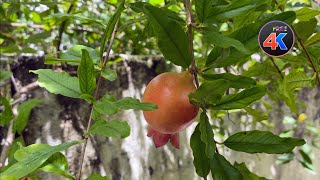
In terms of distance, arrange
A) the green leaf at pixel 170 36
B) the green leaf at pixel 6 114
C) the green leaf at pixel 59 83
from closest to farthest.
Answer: the green leaf at pixel 170 36 → the green leaf at pixel 59 83 → the green leaf at pixel 6 114

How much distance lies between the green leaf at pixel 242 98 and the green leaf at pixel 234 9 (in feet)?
0.31

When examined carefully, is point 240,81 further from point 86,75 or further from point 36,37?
point 36,37

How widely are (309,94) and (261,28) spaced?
5.18 feet

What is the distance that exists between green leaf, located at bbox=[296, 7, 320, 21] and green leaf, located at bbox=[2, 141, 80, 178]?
42 centimetres

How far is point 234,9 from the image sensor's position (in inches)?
20.1

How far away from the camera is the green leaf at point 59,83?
581 mm

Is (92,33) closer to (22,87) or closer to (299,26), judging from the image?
(22,87)

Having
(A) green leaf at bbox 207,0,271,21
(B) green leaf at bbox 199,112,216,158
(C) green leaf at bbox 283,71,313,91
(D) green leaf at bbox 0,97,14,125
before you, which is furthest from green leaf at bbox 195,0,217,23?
(D) green leaf at bbox 0,97,14,125

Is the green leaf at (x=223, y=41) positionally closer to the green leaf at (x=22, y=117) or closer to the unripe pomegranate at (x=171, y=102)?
the unripe pomegranate at (x=171, y=102)

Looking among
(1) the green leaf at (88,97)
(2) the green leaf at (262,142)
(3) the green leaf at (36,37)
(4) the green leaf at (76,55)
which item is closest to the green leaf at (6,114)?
(3) the green leaf at (36,37)

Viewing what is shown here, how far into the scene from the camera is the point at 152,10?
0.45 metres

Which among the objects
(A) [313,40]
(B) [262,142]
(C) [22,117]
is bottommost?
(C) [22,117]

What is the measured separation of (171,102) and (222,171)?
0.11m

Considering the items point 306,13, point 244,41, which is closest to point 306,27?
point 306,13
